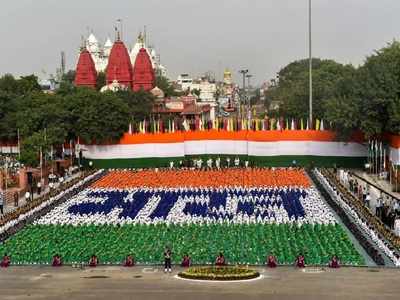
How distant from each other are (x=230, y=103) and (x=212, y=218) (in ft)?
447

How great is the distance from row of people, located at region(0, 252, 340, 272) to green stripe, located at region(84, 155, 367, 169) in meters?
29.9

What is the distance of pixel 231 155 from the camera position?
59.8m

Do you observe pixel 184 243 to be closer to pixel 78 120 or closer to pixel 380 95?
pixel 380 95

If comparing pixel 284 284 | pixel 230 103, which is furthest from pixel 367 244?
pixel 230 103

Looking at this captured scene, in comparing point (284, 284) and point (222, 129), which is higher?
point (222, 129)

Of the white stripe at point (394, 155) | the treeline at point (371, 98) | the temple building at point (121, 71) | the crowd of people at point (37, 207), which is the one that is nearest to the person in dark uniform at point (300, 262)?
the crowd of people at point (37, 207)

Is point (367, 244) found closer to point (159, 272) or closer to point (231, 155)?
point (159, 272)

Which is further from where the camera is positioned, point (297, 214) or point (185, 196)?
point (185, 196)

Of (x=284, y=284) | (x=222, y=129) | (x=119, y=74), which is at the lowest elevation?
(x=284, y=284)

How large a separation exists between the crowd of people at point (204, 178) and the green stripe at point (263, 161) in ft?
8.65

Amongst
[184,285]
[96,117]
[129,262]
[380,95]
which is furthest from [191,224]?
[96,117]

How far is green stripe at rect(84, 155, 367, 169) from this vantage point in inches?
2233

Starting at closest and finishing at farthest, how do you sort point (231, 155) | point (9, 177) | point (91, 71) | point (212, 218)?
point (212, 218), point (9, 177), point (231, 155), point (91, 71)

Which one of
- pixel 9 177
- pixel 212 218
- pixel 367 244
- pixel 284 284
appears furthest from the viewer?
pixel 9 177
